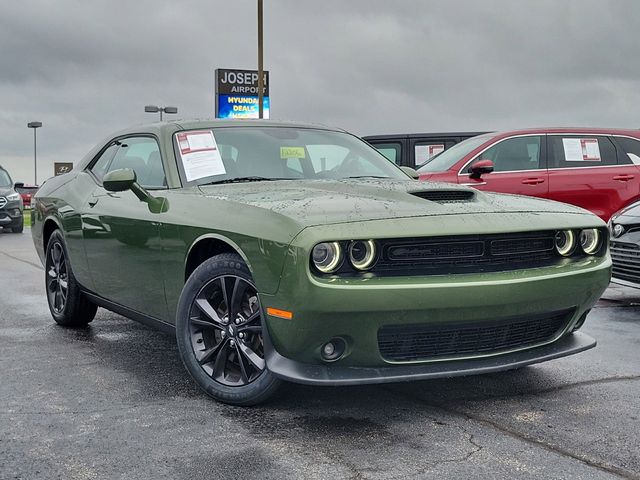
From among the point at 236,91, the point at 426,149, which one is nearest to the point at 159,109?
the point at 236,91

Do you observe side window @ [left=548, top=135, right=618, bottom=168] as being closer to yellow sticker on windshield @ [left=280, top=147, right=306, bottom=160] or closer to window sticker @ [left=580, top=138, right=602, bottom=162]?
window sticker @ [left=580, top=138, right=602, bottom=162]

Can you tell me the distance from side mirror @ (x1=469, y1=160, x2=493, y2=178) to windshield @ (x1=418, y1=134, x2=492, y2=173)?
63 cm

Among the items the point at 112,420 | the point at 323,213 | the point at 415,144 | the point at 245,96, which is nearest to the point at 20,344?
the point at 112,420

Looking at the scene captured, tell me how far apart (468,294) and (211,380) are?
1.30 meters

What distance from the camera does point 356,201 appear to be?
3.73 m

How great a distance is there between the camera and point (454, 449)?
3246 mm

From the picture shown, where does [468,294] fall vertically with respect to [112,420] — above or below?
above

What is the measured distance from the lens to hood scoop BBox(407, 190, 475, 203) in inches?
157

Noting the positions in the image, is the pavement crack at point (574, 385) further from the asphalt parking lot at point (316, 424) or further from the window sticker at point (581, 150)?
the window sticker at point (581, 150)

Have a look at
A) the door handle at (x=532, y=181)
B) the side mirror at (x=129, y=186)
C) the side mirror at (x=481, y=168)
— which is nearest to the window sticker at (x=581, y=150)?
the door handle at (x=532, y=181)

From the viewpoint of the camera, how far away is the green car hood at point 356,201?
3502 mm

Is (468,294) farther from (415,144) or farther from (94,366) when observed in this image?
(415,144)

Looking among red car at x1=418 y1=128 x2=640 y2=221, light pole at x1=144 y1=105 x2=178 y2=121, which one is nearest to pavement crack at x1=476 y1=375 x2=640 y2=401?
red car at x1=418 y1=128 x2=640 y2=221

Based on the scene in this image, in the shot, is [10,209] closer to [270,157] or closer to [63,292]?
[63,292]
